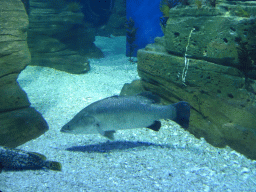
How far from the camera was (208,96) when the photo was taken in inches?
167

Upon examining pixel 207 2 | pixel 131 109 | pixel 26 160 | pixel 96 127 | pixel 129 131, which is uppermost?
pixel 207 2

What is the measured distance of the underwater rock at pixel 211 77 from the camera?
3.73 m

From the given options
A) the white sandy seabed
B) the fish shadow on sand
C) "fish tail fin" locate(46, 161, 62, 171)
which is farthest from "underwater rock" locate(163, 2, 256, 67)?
"fish tail fin" locate(46, 161, 62, 171)

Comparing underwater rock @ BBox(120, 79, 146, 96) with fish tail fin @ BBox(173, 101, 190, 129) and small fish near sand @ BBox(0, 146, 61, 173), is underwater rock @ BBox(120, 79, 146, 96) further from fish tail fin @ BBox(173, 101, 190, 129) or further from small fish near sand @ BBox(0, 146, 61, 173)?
small fish near sand @ BBox(0, 146, 61, 173)

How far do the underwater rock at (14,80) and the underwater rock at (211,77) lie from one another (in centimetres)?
301

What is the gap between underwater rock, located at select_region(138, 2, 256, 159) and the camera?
373 cm

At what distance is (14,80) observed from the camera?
4480 mm

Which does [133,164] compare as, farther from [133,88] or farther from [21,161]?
[133,88]

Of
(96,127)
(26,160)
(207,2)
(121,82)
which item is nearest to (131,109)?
(96,127)

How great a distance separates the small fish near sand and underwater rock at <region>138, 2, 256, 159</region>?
3025mm

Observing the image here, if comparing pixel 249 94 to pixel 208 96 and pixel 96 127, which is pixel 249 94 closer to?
pixel 208 96

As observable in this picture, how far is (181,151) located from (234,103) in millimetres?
1357

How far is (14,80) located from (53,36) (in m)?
5.87

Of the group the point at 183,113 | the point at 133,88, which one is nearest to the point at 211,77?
the point at 183,113
